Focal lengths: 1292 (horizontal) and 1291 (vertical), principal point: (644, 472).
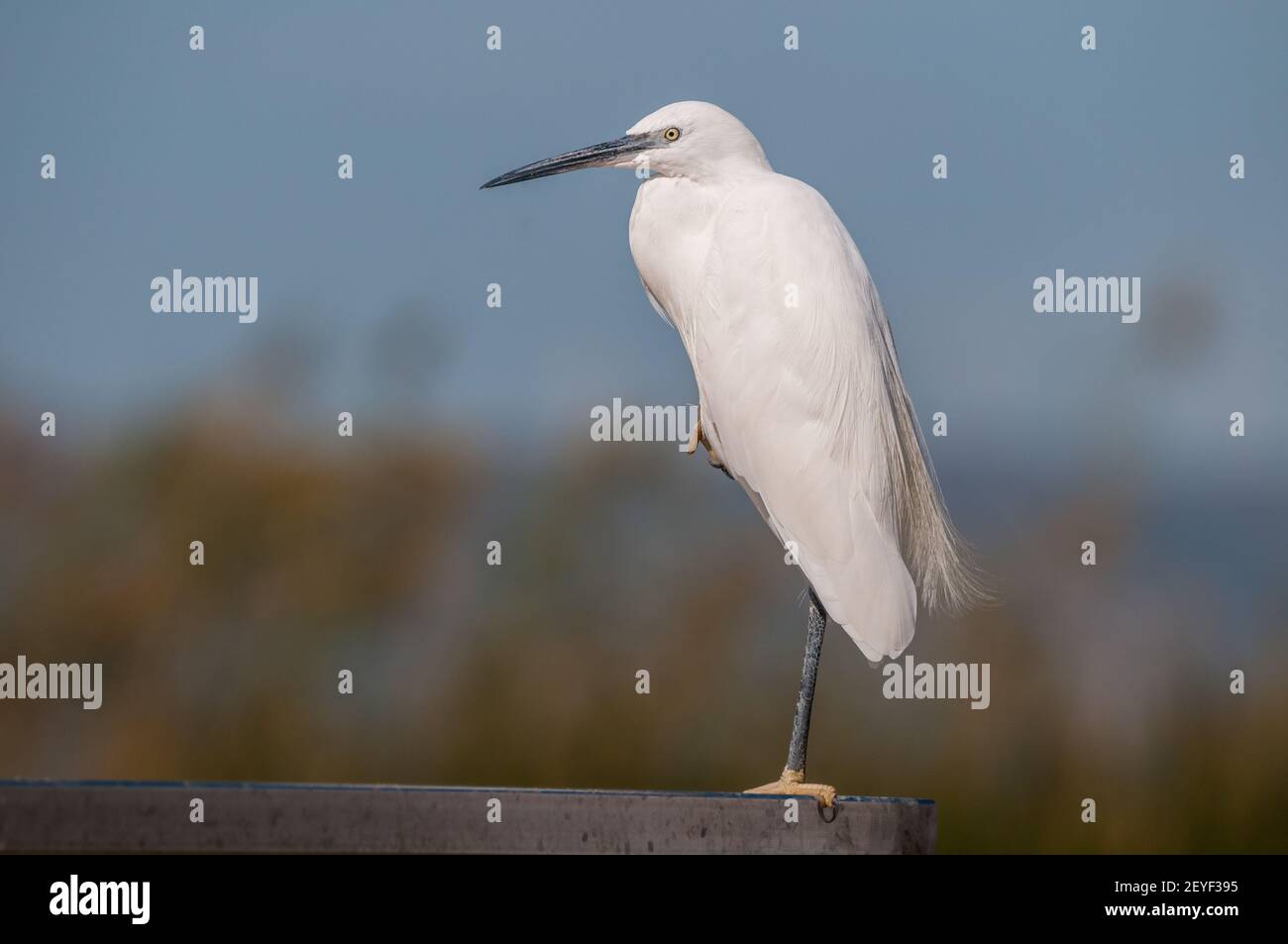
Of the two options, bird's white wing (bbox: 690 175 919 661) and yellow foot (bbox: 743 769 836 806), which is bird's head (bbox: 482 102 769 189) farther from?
yellow foot (bbox: 743 769 836 806)

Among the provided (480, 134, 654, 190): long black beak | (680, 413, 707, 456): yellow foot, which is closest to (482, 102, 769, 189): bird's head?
(480, 134, 654, 190): long black beak

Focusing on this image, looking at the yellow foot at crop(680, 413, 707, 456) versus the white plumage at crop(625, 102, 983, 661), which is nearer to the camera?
the white plumage at crop(625, 102, 983, 661)

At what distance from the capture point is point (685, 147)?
114 inches

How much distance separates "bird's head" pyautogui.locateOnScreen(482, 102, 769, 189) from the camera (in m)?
2.89

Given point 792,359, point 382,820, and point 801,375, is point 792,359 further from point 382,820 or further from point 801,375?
point 382,820

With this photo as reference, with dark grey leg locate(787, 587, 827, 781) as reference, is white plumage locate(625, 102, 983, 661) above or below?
above

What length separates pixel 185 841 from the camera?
156cm

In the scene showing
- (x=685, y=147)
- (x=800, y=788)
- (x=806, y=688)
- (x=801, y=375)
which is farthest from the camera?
(x=685, y=147)

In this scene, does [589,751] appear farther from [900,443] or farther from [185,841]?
[185,841]

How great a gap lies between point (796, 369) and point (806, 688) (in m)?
0.68

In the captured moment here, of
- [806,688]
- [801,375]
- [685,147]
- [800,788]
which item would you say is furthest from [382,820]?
[685,147]

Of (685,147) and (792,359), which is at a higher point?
(685,147)

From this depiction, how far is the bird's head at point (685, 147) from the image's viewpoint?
2.89 metres

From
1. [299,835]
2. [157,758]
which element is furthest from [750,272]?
[157,758]
